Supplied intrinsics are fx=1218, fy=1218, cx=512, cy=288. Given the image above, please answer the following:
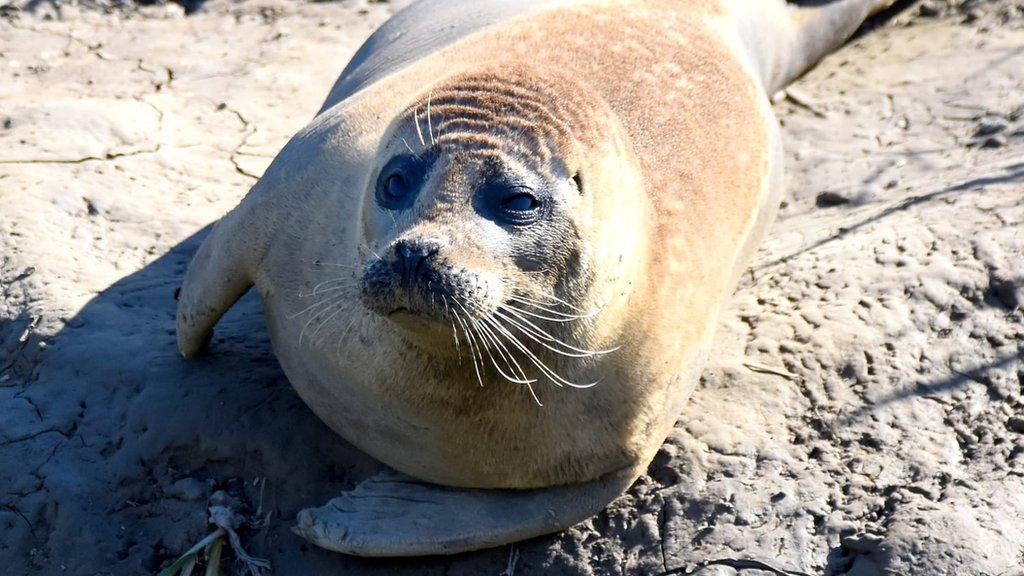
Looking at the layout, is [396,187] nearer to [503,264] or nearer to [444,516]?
[503,264]

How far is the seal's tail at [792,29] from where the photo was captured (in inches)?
223

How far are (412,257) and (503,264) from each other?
26 cm

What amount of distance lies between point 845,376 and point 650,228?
39.0 inches

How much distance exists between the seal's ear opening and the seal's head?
2.56 ft

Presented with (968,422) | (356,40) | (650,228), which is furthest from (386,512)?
(356,40)

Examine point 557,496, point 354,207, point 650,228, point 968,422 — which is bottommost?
point 968,422

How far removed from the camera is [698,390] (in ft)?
13.4

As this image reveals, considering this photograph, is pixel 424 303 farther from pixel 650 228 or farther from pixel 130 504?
pixel 130 504

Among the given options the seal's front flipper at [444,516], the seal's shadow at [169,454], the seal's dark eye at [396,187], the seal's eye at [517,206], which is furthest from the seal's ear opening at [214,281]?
the seal's eye at [517,206]

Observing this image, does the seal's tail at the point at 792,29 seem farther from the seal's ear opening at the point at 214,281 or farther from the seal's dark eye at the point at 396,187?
the seal's dark eye at the point at 396,187

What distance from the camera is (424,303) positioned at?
2852 mm

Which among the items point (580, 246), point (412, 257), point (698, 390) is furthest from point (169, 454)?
point (698, 390)

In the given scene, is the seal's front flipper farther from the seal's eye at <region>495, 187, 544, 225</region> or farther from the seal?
the seal's eye at <region>495, 187, 544, 225</region>

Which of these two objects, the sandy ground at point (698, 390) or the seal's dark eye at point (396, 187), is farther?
the sandy ground at point (698, 390)
